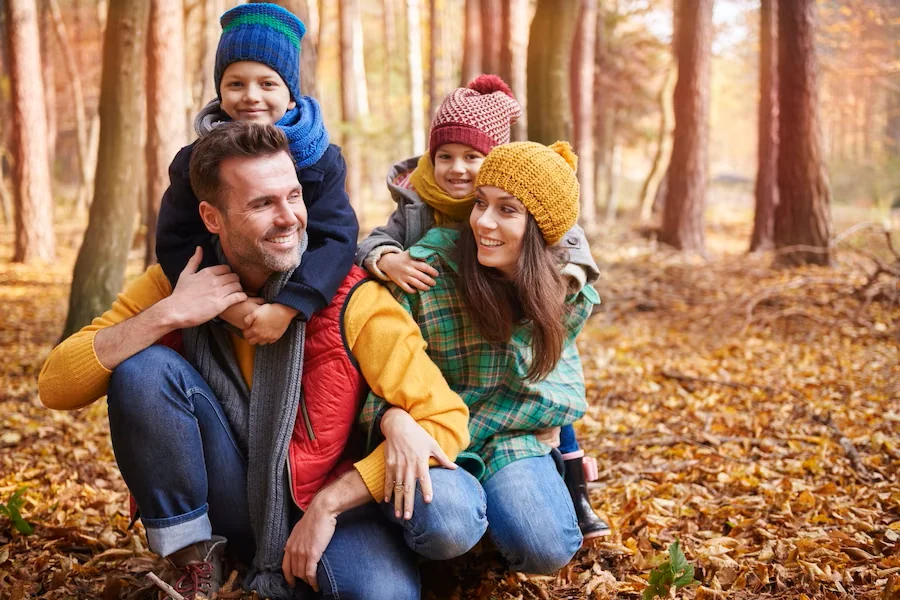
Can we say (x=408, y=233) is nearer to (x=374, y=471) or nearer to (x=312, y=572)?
(x=374, y=471)

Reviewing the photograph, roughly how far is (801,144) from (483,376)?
778cm

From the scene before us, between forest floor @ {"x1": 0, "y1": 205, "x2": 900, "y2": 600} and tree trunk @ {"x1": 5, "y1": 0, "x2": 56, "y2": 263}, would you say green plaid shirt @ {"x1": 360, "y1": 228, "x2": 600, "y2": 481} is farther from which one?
tree trunk @ {"x1": 5, "y1": 0, "x2": 56, "y2": 263}

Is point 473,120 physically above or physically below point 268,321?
above

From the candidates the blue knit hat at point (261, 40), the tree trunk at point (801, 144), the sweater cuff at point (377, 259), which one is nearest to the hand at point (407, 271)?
the sweater cuff at point (377, 259)

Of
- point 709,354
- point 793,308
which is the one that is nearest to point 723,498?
point 709,354

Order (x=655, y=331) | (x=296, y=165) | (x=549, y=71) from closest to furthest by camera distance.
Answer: (x=296, y=165) < (x=549, y=71) < (x=655, y=331)

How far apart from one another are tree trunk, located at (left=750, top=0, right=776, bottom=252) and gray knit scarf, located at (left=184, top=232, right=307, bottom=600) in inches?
387

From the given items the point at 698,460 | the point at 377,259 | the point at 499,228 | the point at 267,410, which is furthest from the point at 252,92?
the point at 698,460

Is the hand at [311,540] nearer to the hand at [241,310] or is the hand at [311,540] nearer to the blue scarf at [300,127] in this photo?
the hand at [241,310]

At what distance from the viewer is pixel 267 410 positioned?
243 cm

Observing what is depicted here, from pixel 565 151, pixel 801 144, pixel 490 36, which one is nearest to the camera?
pixel 565 151

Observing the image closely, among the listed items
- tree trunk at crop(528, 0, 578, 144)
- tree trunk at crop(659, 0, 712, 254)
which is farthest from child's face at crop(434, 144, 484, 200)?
tree trunk at crop(659, 0, 712, 254)

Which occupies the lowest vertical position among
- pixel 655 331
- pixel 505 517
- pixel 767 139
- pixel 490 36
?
pixel 655 331

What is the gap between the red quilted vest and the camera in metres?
2.38
